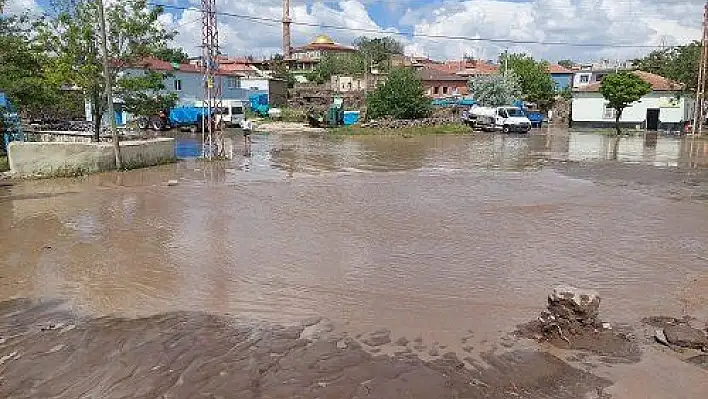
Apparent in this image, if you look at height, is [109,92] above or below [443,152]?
above

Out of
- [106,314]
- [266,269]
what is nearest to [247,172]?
[266,269]

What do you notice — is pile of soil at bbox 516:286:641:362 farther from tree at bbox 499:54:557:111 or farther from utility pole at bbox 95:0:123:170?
tree at bbox 499:54:557:111

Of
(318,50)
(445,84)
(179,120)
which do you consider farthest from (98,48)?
(318,50)

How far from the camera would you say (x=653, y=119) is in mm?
50219

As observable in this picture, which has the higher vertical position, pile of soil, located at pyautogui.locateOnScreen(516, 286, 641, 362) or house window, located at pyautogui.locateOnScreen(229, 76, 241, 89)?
house window, located at pyautogui.locateOnScreen(229, 76, 241, 89)

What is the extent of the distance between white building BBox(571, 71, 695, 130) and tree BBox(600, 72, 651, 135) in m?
3.60

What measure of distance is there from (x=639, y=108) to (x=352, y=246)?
1844 inches

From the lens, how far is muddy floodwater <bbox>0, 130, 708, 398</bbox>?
5762 mm

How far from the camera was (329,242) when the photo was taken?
37.3 feet

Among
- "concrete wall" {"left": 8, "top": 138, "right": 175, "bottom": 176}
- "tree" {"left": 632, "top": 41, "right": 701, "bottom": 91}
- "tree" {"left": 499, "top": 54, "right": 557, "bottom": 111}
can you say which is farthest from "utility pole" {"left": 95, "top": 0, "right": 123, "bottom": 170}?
"tree" {"left": 499, "top": 54, "right": 557, "bottom": 111}

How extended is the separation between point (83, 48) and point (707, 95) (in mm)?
38823

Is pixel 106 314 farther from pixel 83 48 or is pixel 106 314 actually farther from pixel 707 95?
pixel 707 95

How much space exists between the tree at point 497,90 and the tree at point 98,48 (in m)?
35.3

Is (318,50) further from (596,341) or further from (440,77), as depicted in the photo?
(596,341)
